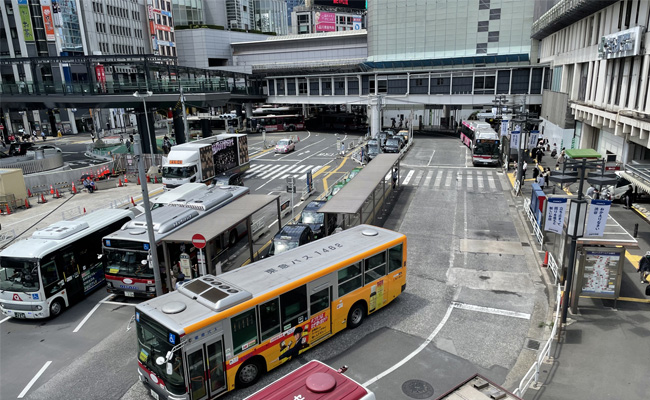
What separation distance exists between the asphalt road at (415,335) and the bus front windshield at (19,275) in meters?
1.48

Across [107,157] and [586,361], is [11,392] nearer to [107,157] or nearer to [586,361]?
[586,361]

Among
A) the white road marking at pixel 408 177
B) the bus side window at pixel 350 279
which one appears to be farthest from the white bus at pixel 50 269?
the white road marking at pixel 408 177

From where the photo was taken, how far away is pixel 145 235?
16281mm

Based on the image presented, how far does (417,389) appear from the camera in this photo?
1142cm

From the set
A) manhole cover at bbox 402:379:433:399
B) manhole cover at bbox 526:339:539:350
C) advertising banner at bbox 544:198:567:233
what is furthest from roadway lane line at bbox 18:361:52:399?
advertising banner at bbox 544:198:567:233

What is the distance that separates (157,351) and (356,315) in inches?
256

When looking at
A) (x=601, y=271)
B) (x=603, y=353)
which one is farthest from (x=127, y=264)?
(x=601, y=271)

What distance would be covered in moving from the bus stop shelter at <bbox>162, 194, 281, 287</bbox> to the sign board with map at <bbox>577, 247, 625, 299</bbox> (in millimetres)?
12641

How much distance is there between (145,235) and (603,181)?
51.7 feet

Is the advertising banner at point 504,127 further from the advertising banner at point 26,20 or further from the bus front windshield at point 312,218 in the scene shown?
the advertising banner at point 26,20

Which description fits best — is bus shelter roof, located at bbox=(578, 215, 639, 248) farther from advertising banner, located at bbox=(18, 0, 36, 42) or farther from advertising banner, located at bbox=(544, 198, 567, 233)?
advertising banner, located at bbox=(18, 0, 36, 42)

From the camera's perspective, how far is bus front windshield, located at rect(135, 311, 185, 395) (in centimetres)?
986

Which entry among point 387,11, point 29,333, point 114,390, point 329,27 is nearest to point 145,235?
point 29,333

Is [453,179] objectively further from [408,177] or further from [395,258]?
[395,258]
